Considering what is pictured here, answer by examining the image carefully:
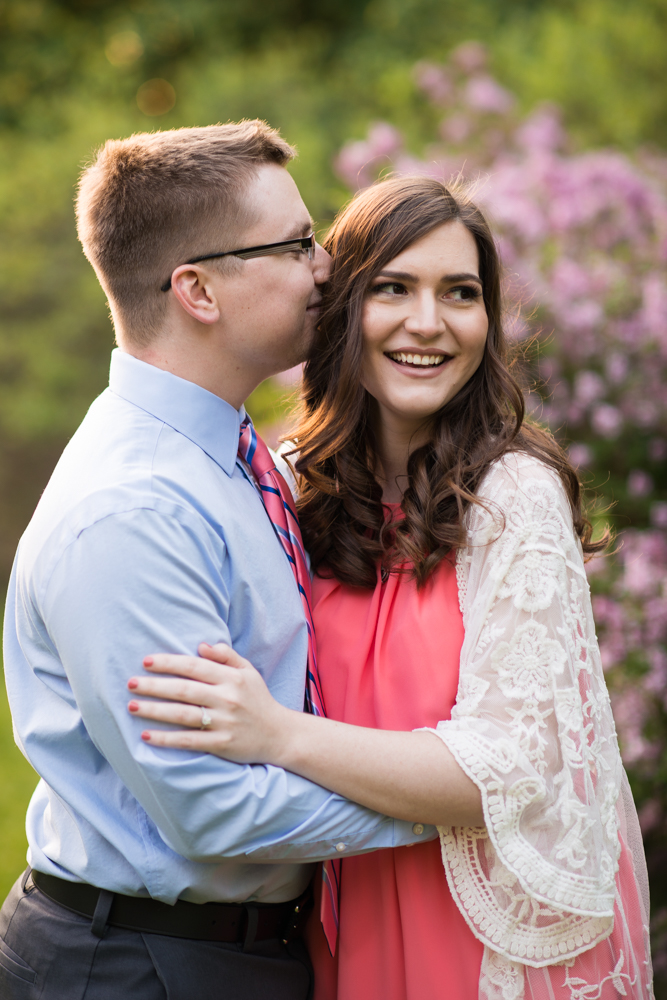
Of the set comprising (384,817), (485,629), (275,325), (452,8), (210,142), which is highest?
(452,8)

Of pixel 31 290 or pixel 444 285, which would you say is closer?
pixel 444 285

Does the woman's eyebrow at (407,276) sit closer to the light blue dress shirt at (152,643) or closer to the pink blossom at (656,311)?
the light blue dress shirt at (152,643)

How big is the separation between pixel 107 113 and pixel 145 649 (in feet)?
33.5

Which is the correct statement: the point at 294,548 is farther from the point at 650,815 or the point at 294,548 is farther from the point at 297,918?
the point at 650,815

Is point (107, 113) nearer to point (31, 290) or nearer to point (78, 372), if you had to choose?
point (31, 290)

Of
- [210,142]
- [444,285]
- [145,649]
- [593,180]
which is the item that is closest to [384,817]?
[145,649]

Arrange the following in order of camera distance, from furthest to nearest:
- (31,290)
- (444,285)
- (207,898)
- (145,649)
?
(31,290)
(444,285)
(207,898)
(145,649)

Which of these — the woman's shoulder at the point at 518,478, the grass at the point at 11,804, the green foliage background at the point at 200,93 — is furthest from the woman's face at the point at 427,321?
the green foliage background at the point at 200,93

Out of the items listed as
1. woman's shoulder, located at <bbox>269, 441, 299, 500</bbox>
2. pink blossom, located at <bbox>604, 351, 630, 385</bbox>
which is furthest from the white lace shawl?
pink blossom, located at <bbox>604, 351, 630, 385</bbox>

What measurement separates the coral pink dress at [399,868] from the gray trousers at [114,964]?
0.67ft

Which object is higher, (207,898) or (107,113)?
(107,113)

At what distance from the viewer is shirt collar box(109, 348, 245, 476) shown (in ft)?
6.23

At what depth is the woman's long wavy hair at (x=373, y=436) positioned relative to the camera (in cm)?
214

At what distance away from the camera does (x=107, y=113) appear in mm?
10258
